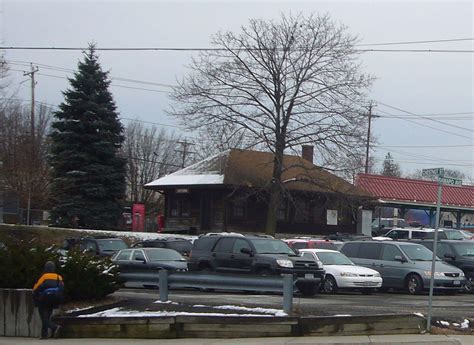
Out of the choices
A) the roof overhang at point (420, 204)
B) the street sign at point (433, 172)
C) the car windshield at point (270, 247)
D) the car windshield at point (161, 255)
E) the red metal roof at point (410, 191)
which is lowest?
the car windshield at point (161, 255)

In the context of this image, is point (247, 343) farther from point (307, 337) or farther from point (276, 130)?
point (276, 130)

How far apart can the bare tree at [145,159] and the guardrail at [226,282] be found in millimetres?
60111

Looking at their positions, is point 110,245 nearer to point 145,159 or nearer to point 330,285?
point 330,285

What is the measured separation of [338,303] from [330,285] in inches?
178

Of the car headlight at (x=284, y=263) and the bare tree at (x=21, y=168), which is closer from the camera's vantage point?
the car headlight at (x=284, y=263)

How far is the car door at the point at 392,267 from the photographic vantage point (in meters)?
24.6

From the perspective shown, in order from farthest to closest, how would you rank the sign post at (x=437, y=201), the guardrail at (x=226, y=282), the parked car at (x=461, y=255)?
1. the parked car at (x=461, y=255)
2. the guardrail at (x=226, y=282)
3. the sign post at (x=437, y=201)

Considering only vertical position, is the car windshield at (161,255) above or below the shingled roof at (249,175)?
below

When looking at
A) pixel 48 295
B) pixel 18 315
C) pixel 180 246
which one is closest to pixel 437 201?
pixel 48 295

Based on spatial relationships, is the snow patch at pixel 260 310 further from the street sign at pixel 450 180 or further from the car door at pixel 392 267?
the car door at pixel 392 267

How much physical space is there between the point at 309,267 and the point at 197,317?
6940 millimetres

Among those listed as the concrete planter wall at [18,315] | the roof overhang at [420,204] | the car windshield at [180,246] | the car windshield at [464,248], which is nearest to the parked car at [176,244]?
the car windshield at [180,246]

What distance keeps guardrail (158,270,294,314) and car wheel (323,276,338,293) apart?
650 centimetres

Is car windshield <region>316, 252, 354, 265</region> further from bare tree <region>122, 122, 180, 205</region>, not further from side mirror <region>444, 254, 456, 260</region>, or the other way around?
bare tree <region>122, 122, 180, 205</region>
